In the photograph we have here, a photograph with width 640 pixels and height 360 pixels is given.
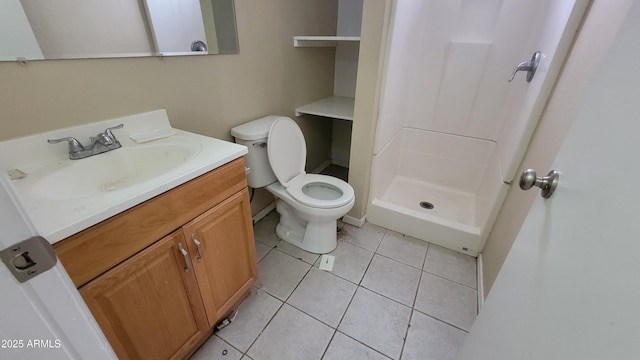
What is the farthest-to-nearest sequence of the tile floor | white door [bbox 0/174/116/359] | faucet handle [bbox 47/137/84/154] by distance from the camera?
the tile floor < faucet handle [bbox 47/137/84/154] < white door [bbox 0/174/116/359]

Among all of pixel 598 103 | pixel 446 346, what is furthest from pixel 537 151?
pixel 446 346

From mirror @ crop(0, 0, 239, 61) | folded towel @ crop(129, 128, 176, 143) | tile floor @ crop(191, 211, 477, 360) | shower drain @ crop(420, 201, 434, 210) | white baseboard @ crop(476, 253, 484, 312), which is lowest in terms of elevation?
tile floor @ crop(191, 211, 477, 360)

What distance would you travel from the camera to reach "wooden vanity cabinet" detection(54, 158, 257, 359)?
68 centimetres

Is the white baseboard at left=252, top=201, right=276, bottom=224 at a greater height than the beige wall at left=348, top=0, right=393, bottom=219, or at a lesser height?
lesser

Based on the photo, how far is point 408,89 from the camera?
2141mm

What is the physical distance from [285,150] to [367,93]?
0.62 m

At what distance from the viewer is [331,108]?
2062 millimetres

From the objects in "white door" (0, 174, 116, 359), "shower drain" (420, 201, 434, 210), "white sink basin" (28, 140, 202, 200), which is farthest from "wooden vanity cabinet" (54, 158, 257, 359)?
"shower drain" (420, 201, 434, 210)

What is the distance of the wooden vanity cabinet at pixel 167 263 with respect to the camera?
68 cm

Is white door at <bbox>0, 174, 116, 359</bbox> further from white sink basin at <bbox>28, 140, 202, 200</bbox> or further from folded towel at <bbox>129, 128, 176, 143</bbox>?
folded towel at <bbox>129, 128, 176, 143</bbox>

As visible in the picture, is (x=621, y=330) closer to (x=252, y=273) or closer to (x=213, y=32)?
(x=252, y=273)

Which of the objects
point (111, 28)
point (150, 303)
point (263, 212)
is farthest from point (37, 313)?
point (263, 212)

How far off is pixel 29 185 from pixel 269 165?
1.00m

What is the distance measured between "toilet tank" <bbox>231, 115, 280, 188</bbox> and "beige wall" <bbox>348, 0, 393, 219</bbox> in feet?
1.85
